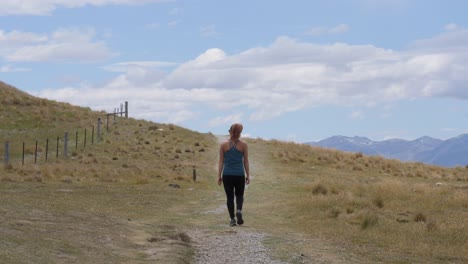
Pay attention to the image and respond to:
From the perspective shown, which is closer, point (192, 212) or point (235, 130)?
point (235, 130)

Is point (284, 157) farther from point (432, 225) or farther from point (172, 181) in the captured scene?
point (432, 225)

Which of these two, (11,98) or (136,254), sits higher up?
(11,98)

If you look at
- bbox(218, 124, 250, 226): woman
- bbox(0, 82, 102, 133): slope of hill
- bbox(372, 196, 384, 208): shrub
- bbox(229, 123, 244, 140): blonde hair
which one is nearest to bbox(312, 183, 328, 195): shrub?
bbox(372, 196, 384, 208): shrub

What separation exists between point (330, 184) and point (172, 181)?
683 cm

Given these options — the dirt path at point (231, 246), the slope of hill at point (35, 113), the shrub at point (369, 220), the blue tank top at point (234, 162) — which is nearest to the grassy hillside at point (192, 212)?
the shrub at point (369, 220)

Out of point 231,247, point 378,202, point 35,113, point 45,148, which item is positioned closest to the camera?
point 231,247

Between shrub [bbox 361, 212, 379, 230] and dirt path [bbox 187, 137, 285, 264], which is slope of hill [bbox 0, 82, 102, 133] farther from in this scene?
dirt path [bbox 187, 137, 285, 264]

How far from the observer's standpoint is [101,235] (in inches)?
504

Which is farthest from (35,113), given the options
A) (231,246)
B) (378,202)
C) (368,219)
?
(231,246)

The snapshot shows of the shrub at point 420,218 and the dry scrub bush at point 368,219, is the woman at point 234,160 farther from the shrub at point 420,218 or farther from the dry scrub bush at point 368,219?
the shrub at point 420,218

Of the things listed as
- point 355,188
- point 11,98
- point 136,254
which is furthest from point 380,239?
point 11,98

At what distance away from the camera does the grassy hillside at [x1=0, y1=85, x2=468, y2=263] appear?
39.2 ft

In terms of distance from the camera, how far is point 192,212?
18.7m

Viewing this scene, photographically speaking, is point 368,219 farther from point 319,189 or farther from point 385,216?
point 319,189
